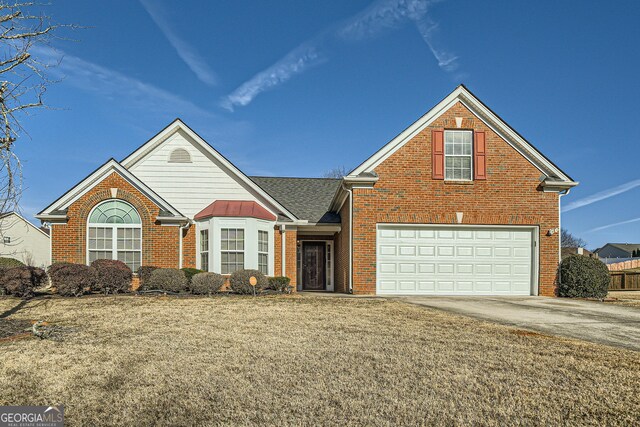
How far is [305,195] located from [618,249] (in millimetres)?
75984

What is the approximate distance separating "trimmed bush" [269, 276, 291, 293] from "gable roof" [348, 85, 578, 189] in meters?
4.55

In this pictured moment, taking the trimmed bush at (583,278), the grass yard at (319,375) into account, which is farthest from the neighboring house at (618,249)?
the grass yard at (319,375)

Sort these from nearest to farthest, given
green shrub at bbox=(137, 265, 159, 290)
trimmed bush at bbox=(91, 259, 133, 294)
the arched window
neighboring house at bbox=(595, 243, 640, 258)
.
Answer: trimmed bush at bbox=(91, 259, 133, 294) < green shrub at bbox=(137, 265, 159, 290) < the arched window < neighboring house at bbox=(595, 243, 640, 258)

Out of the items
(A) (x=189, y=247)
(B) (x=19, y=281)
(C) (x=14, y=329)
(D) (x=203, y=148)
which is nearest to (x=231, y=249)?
(A) (x=189, y=247)

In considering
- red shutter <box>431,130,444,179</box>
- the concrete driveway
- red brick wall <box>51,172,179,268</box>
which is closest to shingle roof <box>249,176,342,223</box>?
red shutter <box>431,130,444,179</box>

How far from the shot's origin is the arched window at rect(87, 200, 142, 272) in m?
17.0

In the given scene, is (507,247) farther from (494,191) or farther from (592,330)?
(592,330)

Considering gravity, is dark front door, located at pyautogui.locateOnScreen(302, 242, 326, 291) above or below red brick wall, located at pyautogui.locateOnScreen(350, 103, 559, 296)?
below

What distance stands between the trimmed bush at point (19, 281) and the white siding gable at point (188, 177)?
567 centimetres

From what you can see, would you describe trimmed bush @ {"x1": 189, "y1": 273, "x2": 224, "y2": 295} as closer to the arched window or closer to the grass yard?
the arched window

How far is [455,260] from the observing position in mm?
16719

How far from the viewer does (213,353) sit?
638 cm

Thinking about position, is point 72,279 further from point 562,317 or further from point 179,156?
point 562,317

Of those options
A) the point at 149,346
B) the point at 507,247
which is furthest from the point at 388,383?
the point at 507,247
